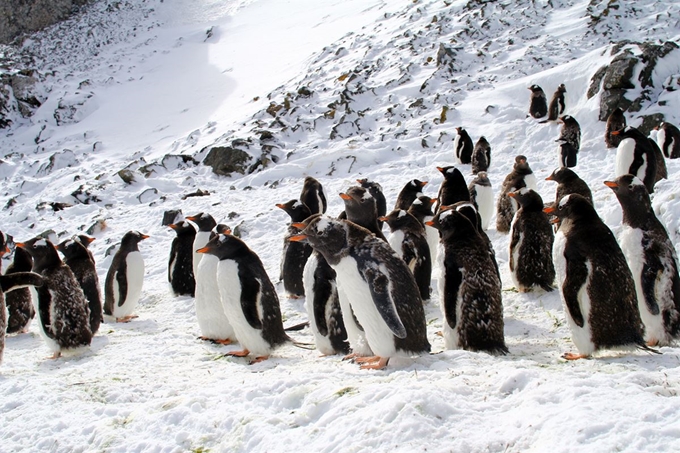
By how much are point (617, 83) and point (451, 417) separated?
13522mm

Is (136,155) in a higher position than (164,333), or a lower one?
higher

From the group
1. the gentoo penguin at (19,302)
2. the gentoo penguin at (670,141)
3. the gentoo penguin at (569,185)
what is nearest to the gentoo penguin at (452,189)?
the gentoo penguin at (569,185)

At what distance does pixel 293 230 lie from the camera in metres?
7.68

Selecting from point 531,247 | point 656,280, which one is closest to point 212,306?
point 531,247

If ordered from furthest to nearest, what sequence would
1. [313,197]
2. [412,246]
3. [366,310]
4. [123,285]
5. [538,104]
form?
[538,104]
[313,197]
[123,285]
[412,246]
[366,310]

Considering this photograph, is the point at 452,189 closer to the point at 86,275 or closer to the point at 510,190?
the point at 510,190

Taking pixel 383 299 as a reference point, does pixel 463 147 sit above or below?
below

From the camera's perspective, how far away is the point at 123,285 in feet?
25.4

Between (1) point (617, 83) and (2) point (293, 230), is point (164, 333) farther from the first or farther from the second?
(1) point (617, 83)

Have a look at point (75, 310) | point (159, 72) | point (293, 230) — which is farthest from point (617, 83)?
point (159, 72)

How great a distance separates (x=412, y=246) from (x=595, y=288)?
2491mm

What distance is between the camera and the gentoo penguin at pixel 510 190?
28.6 feet

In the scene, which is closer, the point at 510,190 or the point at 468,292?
the point at 468,292

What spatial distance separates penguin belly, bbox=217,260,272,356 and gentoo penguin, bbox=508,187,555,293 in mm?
3019
